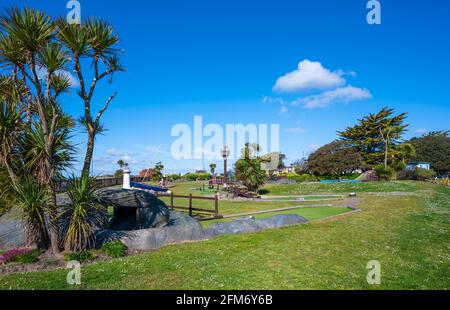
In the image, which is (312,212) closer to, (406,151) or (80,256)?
(80,256)

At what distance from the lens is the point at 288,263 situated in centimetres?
676

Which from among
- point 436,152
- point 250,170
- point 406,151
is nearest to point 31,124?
point 250,170

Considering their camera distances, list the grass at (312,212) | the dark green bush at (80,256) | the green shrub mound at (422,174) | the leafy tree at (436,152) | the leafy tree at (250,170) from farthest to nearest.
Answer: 1. the leafy tree at (436,152)
2. the green shrub mound at (422,174)
3. the leafy tree at (250,170)
4. the grass at (312,212)
5. the dark green bush at (80,256)

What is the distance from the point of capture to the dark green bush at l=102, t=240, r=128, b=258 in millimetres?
7656

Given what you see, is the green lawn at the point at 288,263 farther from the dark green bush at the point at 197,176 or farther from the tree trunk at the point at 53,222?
the dark green bush at the point at 197,176

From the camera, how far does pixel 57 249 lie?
24.6 feet

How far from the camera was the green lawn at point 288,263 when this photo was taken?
5.56 meters

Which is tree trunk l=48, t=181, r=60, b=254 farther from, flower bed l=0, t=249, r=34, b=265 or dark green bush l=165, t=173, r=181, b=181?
dark green bush l=165, t=173, r=181, b=181

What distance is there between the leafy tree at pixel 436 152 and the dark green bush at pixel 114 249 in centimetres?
6406

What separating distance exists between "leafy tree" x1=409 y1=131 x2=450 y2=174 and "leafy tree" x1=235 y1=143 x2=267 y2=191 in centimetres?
4581

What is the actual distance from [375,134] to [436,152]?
1954cm

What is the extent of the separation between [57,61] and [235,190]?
64.6 ft

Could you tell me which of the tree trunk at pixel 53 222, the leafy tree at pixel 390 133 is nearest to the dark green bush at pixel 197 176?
the leafy tree at pixel 390 133
